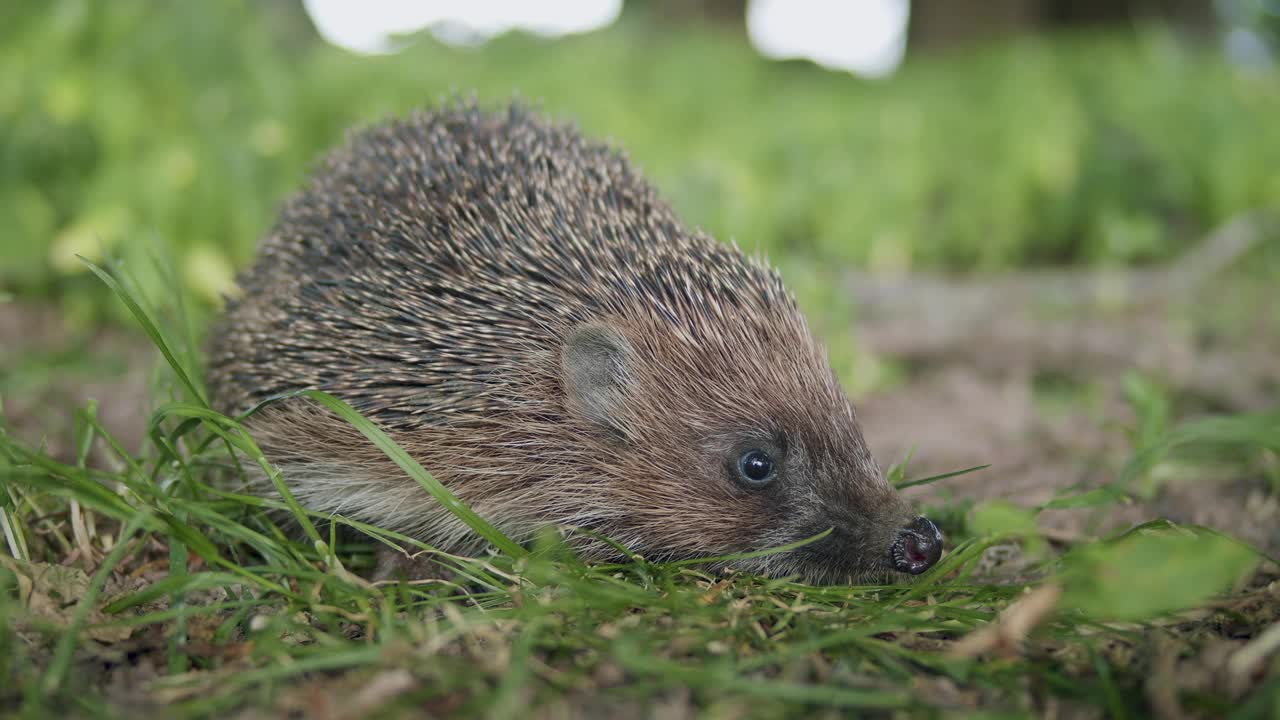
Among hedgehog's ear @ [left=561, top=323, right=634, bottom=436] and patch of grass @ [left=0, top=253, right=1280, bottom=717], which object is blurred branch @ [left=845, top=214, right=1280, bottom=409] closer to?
patch of grass @ [left=0, top=253, right=1280, bottom=717]

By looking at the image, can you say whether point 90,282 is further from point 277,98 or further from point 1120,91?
point 1120,91

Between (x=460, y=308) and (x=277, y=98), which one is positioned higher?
(x=277, y=98)

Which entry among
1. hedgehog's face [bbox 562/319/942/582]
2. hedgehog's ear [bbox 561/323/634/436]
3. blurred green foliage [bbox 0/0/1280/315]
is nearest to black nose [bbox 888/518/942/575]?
hedgehog's face [bbox 562/319/942/582]

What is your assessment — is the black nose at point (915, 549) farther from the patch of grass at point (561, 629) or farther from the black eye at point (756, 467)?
the black eye at point (756, 467)

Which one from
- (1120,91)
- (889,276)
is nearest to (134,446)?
(889,276)

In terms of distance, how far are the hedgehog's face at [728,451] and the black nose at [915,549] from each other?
0.24 ft

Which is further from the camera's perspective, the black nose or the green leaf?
the black nose

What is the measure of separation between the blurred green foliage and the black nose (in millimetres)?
3205

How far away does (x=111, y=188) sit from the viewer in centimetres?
707

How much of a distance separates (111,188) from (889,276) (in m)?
7.45

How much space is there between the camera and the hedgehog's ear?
381 centimetres

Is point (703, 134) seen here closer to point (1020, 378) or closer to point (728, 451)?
point (1020, 378)

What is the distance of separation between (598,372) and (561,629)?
4.38 feet

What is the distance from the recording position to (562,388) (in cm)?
384
